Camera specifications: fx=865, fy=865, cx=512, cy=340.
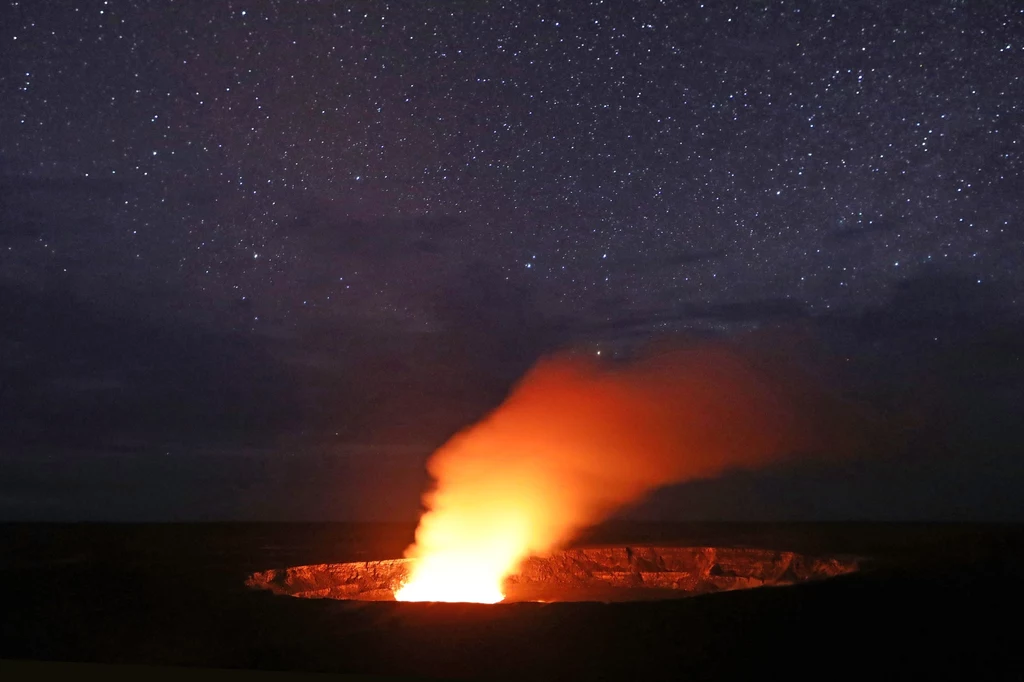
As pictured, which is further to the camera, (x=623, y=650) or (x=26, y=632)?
(x=26, y=632)

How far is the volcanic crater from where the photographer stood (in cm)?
2366

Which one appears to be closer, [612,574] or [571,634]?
[571,634]

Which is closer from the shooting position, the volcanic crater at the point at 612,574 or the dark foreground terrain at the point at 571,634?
the dark foreground terrain at the point at 571,634

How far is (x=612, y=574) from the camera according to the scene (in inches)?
1019

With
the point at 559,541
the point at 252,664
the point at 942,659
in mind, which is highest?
the point at 559,541

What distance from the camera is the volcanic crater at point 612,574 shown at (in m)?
23.7

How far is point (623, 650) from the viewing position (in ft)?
41.7

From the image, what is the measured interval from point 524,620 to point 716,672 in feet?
10.9

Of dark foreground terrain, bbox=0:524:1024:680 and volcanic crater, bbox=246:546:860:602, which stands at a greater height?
volcanic crater, bbox=246:546:860:602

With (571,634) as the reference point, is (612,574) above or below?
above

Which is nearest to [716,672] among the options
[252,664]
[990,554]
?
[252,664]

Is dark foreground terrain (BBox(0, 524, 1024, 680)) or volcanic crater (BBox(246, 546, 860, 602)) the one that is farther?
volcanic crater (BBox(246, 546, 860, 602))

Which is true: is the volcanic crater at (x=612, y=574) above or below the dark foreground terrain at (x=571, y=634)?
above

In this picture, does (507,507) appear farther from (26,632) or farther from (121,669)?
(121,669)
